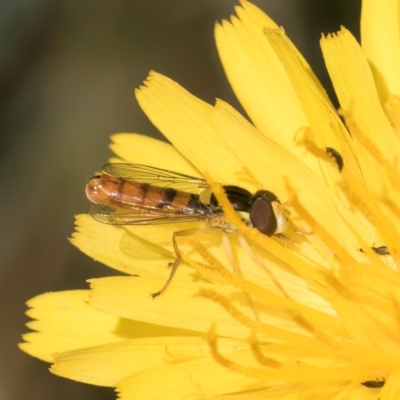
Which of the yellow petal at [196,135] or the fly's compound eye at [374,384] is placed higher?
the yellow petal at [196,135]

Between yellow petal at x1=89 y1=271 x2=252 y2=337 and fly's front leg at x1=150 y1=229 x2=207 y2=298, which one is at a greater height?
fly's front leg at x1=150 y1=229 x2=207 y2=298

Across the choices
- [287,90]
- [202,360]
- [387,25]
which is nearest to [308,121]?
[287,90]

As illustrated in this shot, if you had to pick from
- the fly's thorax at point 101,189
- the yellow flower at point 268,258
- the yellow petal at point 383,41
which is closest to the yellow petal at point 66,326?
the yellow flower at point 268,258

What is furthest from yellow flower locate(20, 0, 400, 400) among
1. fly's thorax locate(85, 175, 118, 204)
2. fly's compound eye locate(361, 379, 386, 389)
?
fly's thorax locate(85, 175, 118, 204)

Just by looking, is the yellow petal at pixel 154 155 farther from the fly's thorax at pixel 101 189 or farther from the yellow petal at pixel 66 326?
the yellow petal at pixel 66 326

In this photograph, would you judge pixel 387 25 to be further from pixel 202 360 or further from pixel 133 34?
pixel 133 34

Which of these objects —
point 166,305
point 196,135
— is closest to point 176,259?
point 166,305

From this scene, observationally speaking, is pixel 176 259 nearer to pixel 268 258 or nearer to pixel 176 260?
pixel 176 260

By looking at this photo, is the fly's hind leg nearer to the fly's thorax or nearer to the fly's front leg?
the fly's front leg
